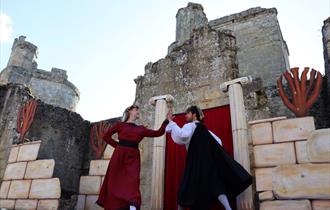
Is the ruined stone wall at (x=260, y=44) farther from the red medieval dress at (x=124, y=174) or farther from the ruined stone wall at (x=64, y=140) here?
the red medieval dress at (x=124, y=174)

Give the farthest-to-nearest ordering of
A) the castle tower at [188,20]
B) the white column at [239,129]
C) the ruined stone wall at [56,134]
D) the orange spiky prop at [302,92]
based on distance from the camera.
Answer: the castle tower at [188,20] < the ruined stone wall at [56,134] < the white column at [239,129] < the orange spiky prop at [302,92]

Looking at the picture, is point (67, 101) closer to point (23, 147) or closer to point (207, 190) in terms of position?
point (23, 147)

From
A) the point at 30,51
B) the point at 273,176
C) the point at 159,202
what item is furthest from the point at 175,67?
the point at 30,51

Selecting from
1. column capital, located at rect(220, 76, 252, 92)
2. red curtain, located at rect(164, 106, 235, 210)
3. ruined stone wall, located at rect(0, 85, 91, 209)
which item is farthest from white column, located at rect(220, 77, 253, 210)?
ruined stone wall, located at rect(0, 85, 91, 209)

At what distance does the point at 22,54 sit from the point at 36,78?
216 centimetres

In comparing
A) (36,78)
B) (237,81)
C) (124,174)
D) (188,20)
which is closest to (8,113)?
(124,174)

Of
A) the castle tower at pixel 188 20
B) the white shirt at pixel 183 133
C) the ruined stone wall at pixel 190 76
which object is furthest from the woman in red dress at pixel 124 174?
the castle tower at pixel 188 20

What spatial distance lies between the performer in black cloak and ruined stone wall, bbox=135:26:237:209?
4.37 ft

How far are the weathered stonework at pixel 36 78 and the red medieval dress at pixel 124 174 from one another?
11.4 m

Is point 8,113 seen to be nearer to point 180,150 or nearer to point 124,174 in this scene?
point 180,150

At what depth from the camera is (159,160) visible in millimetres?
4590

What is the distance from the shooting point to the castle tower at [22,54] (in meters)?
15.2

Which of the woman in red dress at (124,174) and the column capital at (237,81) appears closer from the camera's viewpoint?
the woman in red dress at (124,174)

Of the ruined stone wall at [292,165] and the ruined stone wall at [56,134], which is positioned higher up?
the ruined stone wall at [56,134]
